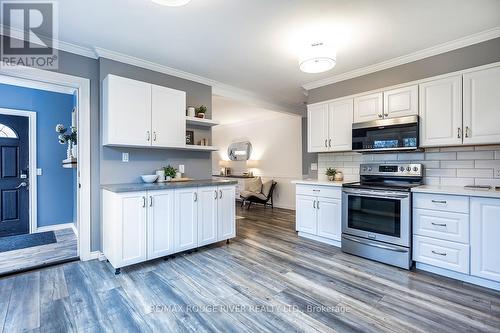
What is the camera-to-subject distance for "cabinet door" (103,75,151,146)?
9.05 feet

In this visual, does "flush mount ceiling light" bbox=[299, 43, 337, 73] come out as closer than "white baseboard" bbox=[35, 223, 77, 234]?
Yes

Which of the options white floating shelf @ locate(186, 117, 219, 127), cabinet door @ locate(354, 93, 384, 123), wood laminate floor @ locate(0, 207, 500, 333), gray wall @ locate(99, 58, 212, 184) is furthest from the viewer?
white floating shelf @ locate(186, 117, 219, 127)

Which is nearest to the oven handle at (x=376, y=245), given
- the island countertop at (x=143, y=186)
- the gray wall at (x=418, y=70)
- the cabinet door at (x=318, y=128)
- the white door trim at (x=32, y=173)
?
the cabinet door at (x=318, y=128)

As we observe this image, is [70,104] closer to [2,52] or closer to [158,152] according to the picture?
[2,52]

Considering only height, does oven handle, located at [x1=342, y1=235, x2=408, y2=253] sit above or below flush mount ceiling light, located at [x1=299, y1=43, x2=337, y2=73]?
below

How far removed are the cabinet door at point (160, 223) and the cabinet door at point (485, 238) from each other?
3.13m

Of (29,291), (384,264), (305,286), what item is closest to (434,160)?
(384,264)

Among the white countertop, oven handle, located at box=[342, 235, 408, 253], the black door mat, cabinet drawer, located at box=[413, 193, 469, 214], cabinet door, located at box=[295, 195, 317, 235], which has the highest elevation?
the white countertop

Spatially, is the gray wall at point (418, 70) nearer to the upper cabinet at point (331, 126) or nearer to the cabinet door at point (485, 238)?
the upper cabinet at point (331, 126)

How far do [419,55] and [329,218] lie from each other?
2.36 meters

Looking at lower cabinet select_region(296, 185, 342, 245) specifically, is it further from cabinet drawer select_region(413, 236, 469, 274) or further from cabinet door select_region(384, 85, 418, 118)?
cabinet door select_region(384, 85, 418, 118)

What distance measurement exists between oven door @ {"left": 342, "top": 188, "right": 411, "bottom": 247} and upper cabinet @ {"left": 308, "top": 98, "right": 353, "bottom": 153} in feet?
2.71

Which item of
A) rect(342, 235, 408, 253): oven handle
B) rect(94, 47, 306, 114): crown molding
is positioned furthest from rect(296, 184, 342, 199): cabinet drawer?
rect(94, 47, 306, 114): crown molding

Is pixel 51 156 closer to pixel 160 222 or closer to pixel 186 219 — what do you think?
pixel 160 222
